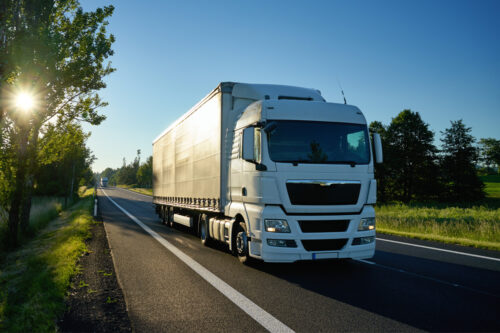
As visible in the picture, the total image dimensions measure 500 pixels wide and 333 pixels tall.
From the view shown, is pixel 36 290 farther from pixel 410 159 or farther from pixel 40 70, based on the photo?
pixel 410 159

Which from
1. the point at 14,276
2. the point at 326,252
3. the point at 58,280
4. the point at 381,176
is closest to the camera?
the point at 58,280

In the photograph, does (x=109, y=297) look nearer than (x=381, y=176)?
Yes

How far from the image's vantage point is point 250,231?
22.5 ft

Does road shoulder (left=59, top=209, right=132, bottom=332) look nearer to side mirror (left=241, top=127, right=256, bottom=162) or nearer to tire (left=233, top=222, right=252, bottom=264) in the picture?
tire (left=233, top=222, right=252, bottom=264)

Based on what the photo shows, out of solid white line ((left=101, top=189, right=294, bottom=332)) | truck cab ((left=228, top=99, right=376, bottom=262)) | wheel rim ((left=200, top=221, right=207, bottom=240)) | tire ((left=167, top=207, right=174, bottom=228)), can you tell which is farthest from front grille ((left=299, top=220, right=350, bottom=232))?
tire ((left=167, top=207, right=174, bottom=228))

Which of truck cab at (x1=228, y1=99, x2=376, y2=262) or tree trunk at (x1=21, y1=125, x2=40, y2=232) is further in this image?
tree trunk at (x1=21, y1=125, x2=40, y2=232)

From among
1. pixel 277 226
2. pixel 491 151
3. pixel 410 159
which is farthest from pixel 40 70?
pixel 491 151

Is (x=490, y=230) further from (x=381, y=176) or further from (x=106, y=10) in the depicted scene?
Answer: (x=381, y=176)

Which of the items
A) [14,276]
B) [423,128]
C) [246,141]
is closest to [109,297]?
[246,141]

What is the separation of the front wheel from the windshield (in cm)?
168

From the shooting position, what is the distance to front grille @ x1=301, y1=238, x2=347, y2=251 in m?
6.45

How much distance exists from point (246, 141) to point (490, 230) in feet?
30.2

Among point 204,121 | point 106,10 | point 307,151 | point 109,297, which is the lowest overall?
point 109,297

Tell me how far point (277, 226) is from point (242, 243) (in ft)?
4.17
